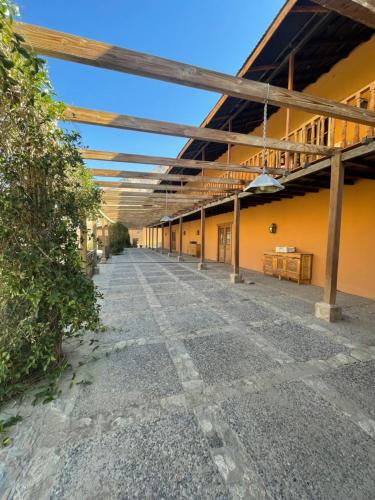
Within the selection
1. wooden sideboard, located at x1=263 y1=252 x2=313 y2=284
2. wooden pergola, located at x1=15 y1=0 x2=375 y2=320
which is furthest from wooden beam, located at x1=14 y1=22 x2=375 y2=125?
wooden sideboard, located at x1=263 y1=252 x2=313 y2=284

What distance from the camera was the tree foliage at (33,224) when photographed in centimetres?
160

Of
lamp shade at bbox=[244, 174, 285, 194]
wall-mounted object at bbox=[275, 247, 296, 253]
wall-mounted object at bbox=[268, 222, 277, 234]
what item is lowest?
wall-mounted object at bbox=[275, 247, 296, 253]

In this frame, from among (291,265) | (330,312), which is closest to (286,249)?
(291,265)

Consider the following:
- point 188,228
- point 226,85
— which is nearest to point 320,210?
point 226,85

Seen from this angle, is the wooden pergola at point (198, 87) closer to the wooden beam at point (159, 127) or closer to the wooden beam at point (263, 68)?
the wooden beam at point (159, 127)

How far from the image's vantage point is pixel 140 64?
183cm

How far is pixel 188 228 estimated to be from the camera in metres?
17.0

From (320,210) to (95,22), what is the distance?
6.22 metres

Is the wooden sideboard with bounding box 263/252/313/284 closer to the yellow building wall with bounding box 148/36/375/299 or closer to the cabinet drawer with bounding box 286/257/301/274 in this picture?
the cabinet drawer with bounding box 286/257/301/274

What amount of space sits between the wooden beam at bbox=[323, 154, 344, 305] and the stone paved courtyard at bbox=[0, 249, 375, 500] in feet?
2.47

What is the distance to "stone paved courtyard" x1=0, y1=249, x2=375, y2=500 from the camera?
1.20m

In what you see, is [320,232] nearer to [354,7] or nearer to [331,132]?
[331,132]

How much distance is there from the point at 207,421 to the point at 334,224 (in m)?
3.49

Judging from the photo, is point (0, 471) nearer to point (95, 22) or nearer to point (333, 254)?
point (333, 254)
